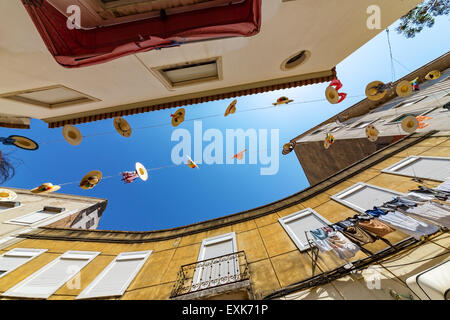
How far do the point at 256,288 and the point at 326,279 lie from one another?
7.63 ft

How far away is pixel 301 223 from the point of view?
25.4 ft

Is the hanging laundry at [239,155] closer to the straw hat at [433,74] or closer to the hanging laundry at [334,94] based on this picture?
the hanging laundry at [334,94]

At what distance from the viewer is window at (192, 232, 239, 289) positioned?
6035 millimetres

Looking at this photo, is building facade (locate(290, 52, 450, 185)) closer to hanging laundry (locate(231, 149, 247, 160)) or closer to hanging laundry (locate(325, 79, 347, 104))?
hanging laundry (locate(231, 149, 247, 160))

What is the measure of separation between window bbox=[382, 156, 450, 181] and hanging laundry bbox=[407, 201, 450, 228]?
329cm

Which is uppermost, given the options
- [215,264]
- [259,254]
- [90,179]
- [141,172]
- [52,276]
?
[141,172]

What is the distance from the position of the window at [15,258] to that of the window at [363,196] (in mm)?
15215

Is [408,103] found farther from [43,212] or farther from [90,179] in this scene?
[43,212]

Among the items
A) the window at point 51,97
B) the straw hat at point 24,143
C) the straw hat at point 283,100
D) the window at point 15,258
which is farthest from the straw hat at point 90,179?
the straw hat at point 283,100

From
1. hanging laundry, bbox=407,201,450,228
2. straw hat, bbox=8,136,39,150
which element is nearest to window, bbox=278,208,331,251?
hanging laundry, bbox=407,201,450,228

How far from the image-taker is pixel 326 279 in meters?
5.03

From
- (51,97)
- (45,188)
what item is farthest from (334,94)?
(45,188)

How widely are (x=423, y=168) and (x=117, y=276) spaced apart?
1503 centimetres
